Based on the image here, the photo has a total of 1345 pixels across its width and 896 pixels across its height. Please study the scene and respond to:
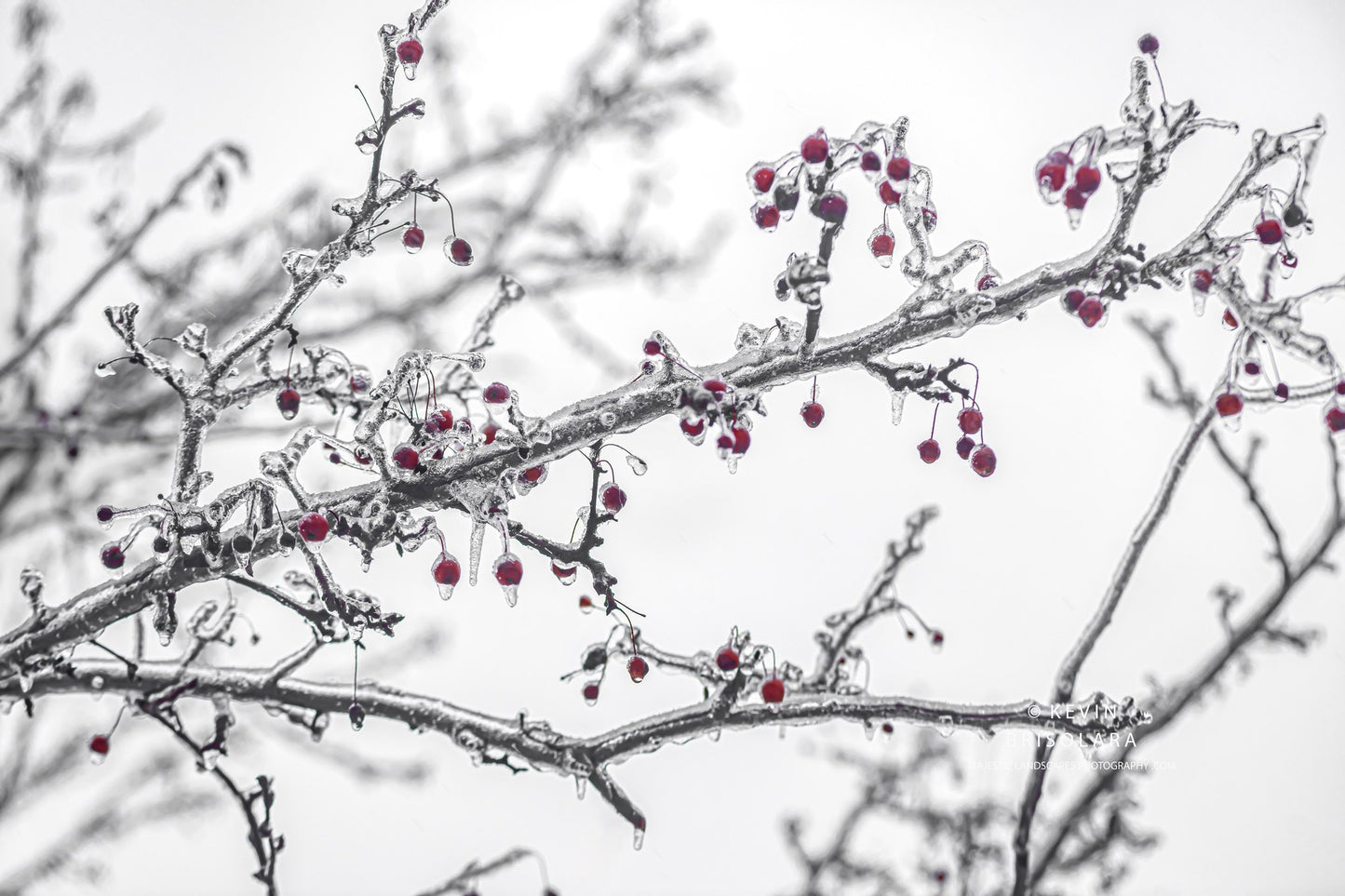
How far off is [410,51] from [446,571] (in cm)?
108

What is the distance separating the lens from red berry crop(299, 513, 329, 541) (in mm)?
1682

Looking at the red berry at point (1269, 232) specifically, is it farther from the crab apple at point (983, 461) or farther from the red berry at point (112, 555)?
the red berry at point (112, 555)

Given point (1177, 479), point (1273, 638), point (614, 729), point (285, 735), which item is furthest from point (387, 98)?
point (285, 735)

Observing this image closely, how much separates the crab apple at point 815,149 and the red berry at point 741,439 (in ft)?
1.76

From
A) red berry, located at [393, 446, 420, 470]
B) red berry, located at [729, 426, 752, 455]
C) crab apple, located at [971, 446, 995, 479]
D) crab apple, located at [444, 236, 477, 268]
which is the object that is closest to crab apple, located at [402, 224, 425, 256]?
crab apple, located at [444, 236, 477, 268]

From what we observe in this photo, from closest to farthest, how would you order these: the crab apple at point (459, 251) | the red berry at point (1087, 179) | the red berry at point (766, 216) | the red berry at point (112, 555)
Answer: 1. the red berry at point (1087, 179)
2. the red berry at point (766, 216)
3. the red berry at point (112, 555)
4. the crab apple at point (459, 251)

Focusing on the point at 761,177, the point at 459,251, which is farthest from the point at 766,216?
the point at 459,251

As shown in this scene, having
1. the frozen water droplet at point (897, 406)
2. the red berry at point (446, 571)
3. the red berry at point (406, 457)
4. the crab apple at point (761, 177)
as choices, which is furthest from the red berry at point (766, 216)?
the red berry at point (446, 571)

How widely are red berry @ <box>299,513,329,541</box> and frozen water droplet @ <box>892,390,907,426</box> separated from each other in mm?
1185

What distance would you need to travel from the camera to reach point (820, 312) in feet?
5.28

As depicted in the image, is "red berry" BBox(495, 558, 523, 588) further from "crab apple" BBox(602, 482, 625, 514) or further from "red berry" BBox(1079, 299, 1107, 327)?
"red berry" BBox(1079, 299, 1107, 327)

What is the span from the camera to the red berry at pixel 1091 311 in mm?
1646

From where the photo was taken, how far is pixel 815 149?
64.4 inches

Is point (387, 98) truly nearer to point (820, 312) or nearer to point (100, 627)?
point (820, 312)
